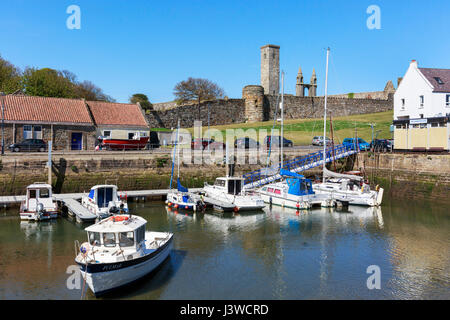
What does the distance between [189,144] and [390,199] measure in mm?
19431

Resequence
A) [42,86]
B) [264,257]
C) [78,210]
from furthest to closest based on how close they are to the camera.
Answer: [42,86], [78,210], [264,257]

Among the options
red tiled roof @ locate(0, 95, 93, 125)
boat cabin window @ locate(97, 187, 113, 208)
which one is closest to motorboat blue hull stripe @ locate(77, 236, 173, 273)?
boat cabin window @ locate(97, 187, 113, 208)

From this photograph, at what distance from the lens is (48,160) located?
98.9 feet

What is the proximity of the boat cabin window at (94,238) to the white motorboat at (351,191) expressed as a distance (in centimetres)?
2003

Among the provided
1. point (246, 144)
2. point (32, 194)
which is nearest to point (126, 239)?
point (32, 194)

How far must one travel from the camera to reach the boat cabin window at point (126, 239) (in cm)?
1449

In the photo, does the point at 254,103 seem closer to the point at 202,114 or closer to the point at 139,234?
the point at 202,114

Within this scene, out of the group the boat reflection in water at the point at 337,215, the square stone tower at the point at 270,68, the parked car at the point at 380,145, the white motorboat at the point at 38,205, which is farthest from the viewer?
the square stone tower at the point at 270,68

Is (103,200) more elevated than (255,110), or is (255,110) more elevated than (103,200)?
(255,110)

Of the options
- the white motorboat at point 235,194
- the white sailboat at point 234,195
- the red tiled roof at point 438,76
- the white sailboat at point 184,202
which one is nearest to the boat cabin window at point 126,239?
the white sailboat at point 184,202

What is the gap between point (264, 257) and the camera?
17891 millimetres

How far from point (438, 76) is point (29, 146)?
3901 centimetres

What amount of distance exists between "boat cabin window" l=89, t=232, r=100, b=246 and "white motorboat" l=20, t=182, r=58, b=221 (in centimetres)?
1101

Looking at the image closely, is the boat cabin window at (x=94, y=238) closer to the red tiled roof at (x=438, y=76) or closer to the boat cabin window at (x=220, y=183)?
the boat cabin window at (x=220, y=183)
